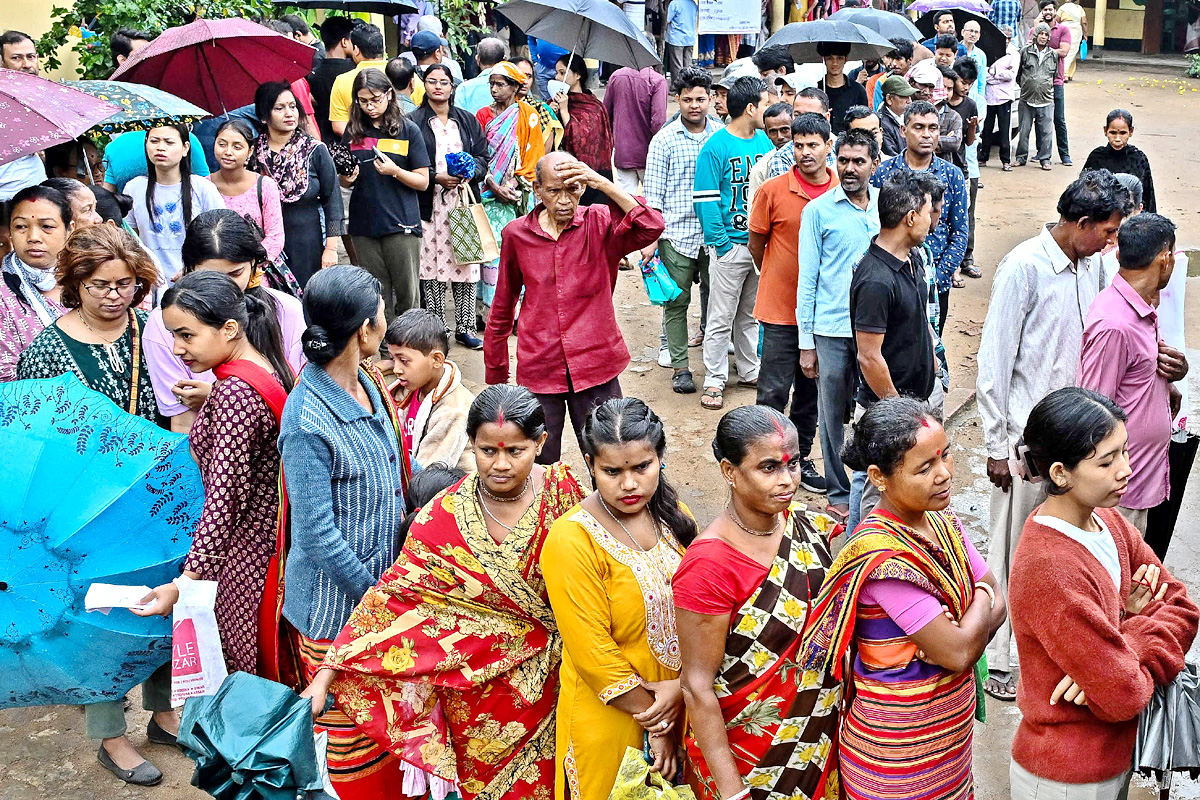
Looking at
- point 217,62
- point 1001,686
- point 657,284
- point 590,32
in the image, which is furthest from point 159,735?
point 590,32

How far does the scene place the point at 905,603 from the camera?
2662 mm

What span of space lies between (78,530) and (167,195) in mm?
2796

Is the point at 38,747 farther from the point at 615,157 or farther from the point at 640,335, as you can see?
the point at 615,157

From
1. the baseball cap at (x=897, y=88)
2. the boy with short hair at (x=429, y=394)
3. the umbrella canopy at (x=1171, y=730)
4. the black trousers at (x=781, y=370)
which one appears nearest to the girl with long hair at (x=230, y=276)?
the boy with short hair at (x=429, y=394)

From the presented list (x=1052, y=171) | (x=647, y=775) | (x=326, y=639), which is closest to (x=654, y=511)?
(x=647, y=775)

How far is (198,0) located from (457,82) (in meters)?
2.31

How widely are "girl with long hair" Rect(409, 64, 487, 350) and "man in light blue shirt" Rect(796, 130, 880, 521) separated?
3036 millimetres

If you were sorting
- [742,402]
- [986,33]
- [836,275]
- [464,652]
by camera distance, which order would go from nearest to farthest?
[464,652], [836,275], [742,402], [986,33]

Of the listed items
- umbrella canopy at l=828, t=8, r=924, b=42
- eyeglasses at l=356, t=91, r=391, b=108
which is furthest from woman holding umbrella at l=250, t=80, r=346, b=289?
umbrella canopy at l=828, t=8, r=924, b=42

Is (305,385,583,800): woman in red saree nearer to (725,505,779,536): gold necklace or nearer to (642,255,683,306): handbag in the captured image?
(725,505,779,536): gold necklace

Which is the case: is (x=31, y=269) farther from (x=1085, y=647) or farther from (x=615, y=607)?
(x=1085, y=647)

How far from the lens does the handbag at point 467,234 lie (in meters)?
7.88

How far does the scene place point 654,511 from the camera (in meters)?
3.11

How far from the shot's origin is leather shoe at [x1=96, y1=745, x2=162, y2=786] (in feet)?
13.2
